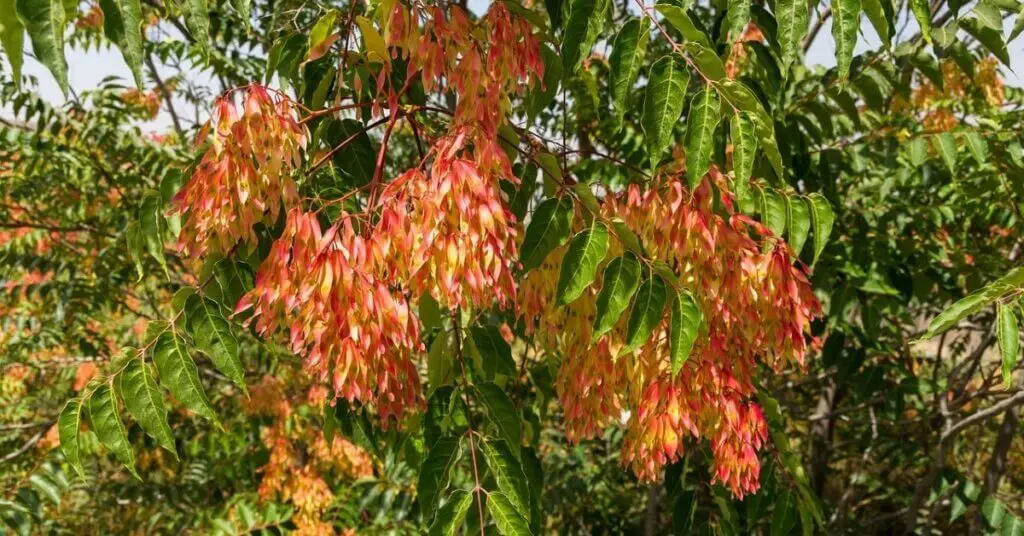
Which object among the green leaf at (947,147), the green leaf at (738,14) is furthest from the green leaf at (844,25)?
the green leaf at (947,147)

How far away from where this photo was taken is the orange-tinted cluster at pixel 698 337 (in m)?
1.57

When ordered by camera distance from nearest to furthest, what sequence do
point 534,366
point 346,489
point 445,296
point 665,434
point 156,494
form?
point 445,296, point 665,434, point 534,366, point 346,489, point 156,494

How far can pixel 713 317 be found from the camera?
1618 mm

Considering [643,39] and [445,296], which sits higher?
[643,39]

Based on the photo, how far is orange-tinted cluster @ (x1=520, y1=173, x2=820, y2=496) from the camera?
157 centimetres

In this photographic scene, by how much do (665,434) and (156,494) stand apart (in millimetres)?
4211

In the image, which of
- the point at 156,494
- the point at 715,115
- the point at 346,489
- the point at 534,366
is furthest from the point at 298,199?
the point at 156,494

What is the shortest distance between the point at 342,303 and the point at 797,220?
3.20 feet

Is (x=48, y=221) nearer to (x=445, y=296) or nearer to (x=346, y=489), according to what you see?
(x=346, y=489)

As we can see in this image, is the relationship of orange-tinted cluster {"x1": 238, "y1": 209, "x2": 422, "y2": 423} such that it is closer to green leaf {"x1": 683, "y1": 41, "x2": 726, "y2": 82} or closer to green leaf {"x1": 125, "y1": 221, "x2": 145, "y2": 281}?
green leaf {"x1": 125, "y1": 221, "x2": 145, "y2": 281}

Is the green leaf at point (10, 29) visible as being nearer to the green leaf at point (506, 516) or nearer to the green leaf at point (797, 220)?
the green leaf at point (506, 516)

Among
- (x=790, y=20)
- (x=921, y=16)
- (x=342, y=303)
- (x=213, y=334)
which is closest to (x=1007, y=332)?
(x=921, y=16)

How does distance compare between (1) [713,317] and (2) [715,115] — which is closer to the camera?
(2) [715,115]

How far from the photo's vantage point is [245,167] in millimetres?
1413
